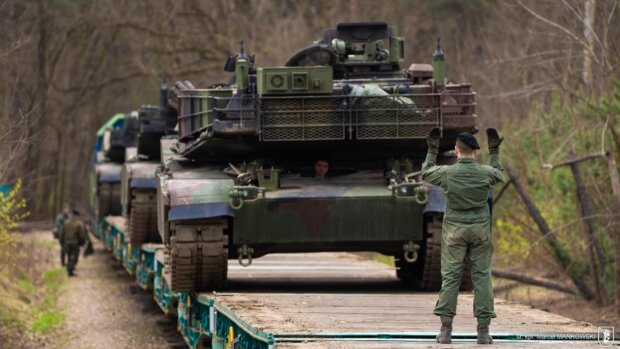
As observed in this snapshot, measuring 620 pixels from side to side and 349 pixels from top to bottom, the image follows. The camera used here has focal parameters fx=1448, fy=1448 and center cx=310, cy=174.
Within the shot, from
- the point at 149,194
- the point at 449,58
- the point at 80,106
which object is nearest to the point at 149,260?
the point at 149,194

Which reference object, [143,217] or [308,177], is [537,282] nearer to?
[308,177]

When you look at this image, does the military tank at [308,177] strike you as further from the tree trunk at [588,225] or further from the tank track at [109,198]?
the tank track at [109,198]

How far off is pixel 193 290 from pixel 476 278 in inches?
176

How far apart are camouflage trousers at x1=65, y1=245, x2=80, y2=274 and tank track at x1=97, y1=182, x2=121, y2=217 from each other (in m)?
1.86

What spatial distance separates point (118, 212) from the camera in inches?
1062

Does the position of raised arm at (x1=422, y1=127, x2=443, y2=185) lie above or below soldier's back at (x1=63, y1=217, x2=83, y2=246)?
above

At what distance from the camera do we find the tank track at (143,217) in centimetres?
1973

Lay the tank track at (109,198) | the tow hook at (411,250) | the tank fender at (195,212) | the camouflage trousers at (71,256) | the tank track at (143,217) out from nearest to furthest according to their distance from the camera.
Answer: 1. the tank fender at (195,212)
2. the tow hook at (411,250)
3. the tank track at (143,217)
4. the camouflage trousers at (71,256)
5. the tank track at (109,198)

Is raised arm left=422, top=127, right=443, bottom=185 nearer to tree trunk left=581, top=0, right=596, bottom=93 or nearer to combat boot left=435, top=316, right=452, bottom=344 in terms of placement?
combat boot left=435, top=316, right=452, bottom=344

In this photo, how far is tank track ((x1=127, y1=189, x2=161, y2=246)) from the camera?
19.7 metres

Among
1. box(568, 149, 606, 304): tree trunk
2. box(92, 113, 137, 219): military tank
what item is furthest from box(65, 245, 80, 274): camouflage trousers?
box(568, 149, 606, 304): tree trunk

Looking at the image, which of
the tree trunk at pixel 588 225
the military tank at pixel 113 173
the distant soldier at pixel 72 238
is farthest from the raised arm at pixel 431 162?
the military tank at pixel 113 173

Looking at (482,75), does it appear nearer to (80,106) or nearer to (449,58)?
(449,58)

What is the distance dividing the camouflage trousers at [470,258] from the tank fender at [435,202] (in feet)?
11.5
